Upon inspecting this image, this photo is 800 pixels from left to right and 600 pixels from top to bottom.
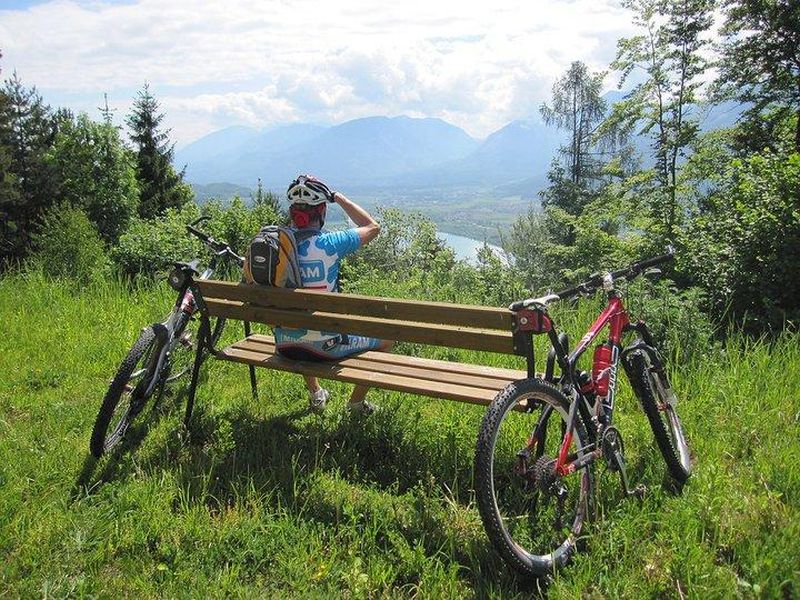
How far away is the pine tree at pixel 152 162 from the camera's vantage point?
51531 mm

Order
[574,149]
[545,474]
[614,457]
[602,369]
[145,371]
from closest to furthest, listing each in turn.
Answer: [545,474] → [614,457] → [602,369] → [145,371] → [574,149]

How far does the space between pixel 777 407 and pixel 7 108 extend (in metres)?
55.0

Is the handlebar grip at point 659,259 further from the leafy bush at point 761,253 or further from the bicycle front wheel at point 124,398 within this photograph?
the leafy bush at point 761,253

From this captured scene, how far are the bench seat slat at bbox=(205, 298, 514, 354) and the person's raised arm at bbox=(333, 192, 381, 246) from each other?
735mm

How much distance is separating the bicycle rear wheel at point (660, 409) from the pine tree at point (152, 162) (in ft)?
170

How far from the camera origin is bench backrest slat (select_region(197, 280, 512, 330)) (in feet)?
10.2

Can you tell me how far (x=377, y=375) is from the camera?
3713mm

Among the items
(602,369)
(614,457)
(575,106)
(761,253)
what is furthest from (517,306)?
(575,106)

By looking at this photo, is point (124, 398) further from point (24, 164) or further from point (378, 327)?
point (24, 164)

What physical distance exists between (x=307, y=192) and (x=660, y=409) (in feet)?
7.98

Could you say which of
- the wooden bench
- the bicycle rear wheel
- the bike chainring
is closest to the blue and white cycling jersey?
the wooden bench

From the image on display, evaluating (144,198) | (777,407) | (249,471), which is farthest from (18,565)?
(144,198)

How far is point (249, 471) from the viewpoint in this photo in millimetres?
3568

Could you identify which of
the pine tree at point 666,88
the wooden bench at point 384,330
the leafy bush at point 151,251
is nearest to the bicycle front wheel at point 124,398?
the wooden bench at point 384,330
